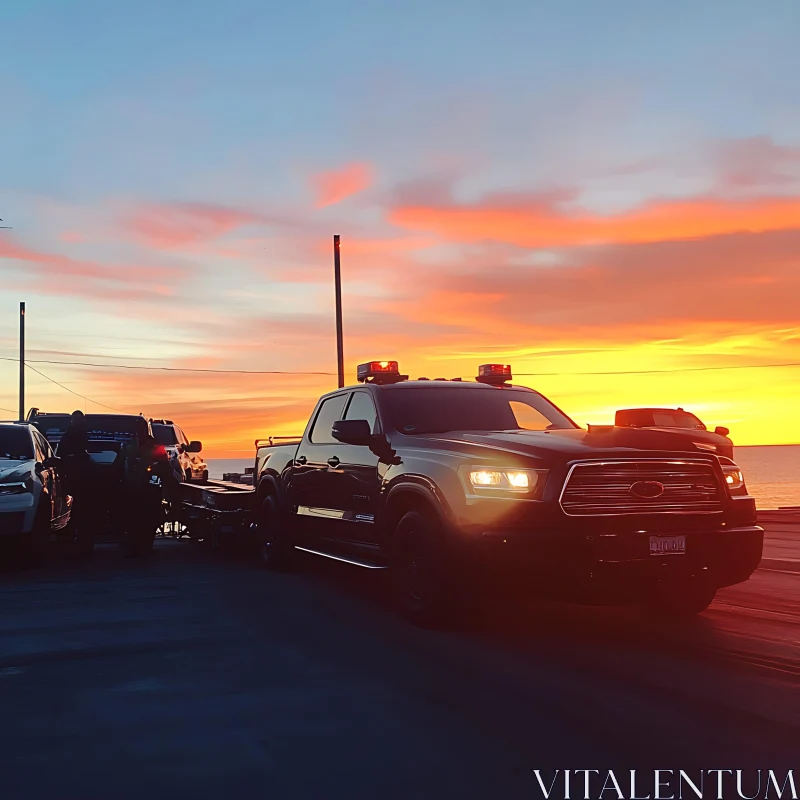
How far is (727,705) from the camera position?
522 centimetres

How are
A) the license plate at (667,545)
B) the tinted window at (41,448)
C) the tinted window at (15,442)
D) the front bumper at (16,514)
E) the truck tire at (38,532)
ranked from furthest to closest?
the tinted window at (41,448) → the tinted window at (15,442) → the truck tire at (38,532) → the front bumper at (16,514) → the license plate at (667,545)

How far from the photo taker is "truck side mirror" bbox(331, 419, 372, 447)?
28.8ft

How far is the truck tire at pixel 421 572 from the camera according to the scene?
745 centimetres

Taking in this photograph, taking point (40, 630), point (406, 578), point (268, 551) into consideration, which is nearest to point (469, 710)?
point (406, 578)

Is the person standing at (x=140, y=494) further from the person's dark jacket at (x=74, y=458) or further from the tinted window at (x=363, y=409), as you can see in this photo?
the tinted window at (x=363, y=409)

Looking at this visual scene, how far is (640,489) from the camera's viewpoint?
280 inches

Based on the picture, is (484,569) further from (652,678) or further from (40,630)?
(40,630)

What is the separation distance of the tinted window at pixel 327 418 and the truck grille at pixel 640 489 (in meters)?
3.64

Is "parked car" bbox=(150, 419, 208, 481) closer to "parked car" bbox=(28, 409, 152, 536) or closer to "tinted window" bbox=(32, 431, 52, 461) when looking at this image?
"parked car" bbox=(28, 409, 152, 536)

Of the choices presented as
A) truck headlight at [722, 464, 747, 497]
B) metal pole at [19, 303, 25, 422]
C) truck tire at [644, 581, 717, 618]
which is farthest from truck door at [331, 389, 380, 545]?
metal pole at [19, 303, 25, 422]

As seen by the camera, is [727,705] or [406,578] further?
[406,578]

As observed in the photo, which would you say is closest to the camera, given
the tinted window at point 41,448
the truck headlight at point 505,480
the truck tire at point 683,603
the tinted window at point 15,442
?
the truck headlight at point 505,480

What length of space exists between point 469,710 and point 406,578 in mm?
2829

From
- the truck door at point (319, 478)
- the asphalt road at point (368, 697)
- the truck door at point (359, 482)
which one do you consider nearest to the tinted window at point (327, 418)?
the truck door at point (319, 478)
